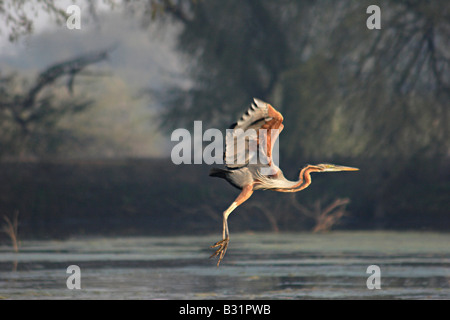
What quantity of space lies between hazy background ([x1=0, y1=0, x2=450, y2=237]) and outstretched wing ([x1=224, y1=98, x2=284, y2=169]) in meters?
15.2

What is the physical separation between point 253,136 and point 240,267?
9.01m

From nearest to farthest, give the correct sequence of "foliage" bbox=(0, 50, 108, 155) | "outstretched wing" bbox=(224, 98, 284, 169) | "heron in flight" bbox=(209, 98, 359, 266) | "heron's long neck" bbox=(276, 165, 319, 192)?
1. "outstretched wing" bbox=(224, 98, 284, 169)
2. "heron in flight" bbox=(209, 98, 359, 266)
3. "heron's long neck" bbox=(276, 165, 319, 192)
4. "foliage" bbox=(0, 50, 108, 155)

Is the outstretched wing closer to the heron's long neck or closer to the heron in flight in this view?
the heron in flight

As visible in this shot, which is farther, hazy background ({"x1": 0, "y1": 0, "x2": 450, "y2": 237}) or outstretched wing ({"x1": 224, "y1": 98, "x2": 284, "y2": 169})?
hazy background ({"x1": 0, "y1": 0, "x2": 450, "y2": 237})

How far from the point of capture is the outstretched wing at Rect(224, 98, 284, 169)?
46.7ft

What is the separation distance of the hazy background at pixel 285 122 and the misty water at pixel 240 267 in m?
3.32

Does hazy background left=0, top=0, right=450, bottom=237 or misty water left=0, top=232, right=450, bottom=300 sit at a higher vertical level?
hazy background left=0, top=0, right=450, bottom=237

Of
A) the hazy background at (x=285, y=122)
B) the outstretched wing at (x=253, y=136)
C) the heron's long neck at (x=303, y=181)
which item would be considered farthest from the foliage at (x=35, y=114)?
the heron's long neck at (x=303, y=181)

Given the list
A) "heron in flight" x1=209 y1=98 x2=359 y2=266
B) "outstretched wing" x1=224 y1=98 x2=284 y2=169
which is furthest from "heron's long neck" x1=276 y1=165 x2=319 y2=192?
"outstretched wing" x1=224 y1=98 x2=284 y2=169

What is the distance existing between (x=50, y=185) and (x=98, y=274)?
679 inches

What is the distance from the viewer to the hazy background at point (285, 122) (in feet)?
109

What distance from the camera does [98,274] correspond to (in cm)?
2198

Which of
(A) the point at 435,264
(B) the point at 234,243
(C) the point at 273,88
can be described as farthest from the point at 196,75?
(A) the point at 435,264

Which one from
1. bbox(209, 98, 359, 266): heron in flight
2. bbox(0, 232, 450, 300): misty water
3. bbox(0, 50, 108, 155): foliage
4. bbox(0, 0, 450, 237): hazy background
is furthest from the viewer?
bbox(0, 50, 108, 155): foliage
